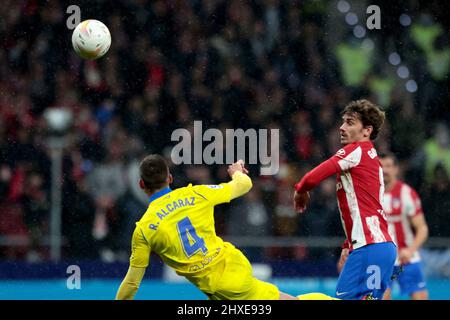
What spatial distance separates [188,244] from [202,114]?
25.3 ft

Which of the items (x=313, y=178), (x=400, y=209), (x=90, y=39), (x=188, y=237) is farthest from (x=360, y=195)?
(x=90, y=39)

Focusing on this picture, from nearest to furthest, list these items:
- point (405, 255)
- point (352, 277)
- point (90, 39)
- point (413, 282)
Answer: point (352, 277), point (90, 39), point (405, 255), point (413, 282)

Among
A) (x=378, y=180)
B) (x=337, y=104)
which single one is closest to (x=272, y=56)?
(x=337, y=104)

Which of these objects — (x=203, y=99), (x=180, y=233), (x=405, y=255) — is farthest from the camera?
(x=203, y=99)

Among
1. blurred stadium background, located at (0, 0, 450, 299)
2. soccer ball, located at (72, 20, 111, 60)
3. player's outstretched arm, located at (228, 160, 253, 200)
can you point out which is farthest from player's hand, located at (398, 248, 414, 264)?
soccer ball, located at (72, 20, 111, 60)

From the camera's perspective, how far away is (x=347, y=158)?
6965 millimetres

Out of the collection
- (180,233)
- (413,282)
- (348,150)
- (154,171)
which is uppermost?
(348,150)

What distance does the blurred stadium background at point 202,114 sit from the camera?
12.6m

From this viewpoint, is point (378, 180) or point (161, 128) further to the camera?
point (161, 128)

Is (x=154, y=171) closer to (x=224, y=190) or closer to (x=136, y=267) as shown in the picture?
(x=224, y=190)

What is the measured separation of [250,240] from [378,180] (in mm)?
5448

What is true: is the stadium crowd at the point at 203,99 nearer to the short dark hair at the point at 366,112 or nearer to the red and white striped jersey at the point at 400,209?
the red and white striped jersey at the point at 400,209
